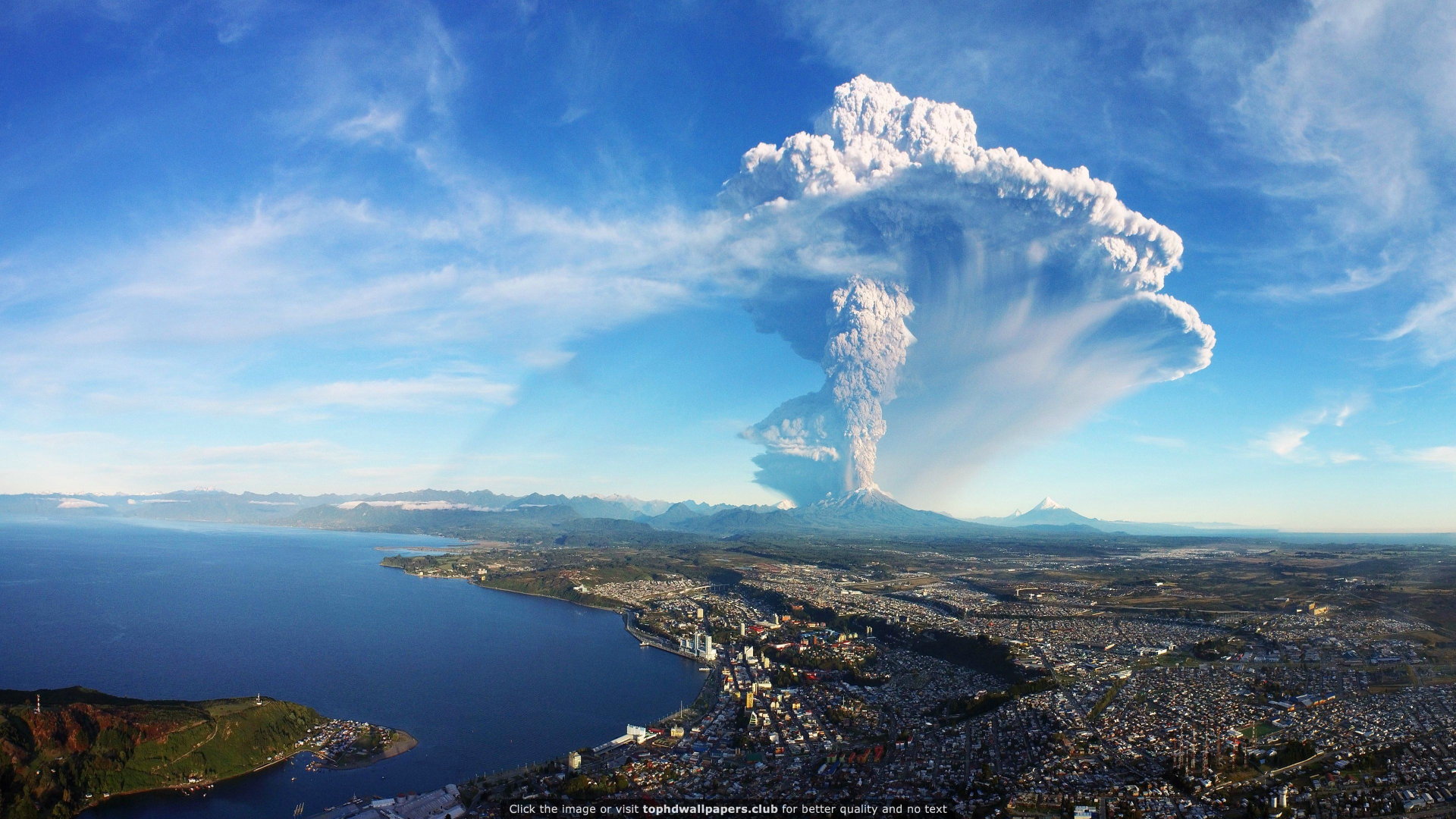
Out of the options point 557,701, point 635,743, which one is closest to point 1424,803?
point 635,743

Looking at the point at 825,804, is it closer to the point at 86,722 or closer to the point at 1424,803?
the point at 1424,803

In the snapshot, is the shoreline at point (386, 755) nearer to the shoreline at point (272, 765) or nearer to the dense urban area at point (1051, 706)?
the shoreline at point (272, 765)

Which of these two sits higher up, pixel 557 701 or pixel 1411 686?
pixel 1411 686

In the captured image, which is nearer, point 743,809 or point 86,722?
point 743,809

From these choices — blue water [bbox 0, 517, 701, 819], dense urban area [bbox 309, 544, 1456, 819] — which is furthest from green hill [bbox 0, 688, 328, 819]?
dense urban area [bbox 309, 544, 1456, 819]

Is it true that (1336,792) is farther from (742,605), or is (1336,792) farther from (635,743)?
(742,605)

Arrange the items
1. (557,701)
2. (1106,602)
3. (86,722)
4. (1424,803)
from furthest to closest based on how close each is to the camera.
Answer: (1106,602), (557,701), (86,722), (1424,803)

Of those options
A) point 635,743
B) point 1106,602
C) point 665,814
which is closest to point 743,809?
Result: point 665,814

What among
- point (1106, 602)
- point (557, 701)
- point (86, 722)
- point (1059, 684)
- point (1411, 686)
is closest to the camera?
point (86, 722)
